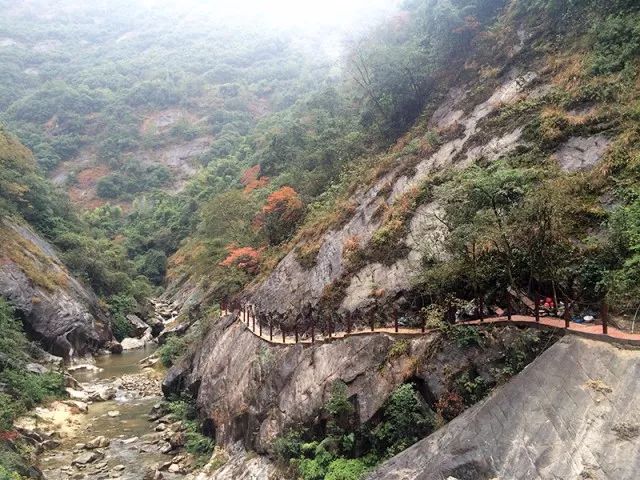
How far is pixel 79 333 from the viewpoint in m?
33.6

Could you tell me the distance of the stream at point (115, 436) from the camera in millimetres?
17688

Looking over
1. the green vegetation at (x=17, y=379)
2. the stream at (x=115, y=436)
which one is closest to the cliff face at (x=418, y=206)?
the stream at (x=115, y=436)

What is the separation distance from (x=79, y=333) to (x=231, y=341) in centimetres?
1794

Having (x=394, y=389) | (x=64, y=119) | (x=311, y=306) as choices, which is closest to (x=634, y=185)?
(x=394, y=389)

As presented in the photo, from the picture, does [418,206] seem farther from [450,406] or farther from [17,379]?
[17,379]

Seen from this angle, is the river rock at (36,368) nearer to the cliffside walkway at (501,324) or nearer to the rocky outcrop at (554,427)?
the cliffside walkway at (501,324)

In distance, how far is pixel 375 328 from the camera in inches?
544

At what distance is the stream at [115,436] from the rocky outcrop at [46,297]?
3663 mm

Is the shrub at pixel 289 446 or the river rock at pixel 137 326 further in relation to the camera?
the river rock at pixel 137 326

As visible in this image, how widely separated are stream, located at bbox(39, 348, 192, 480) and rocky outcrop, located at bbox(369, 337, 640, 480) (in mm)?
12093

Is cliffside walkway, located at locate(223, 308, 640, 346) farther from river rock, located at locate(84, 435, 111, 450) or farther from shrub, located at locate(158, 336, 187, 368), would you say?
shrub, located at locate(158, 336, 187, 368)

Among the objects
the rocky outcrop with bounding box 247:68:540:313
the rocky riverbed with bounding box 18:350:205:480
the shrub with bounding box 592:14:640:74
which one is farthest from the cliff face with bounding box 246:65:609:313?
the rocky riverbed with bounding box 18:350:205:480

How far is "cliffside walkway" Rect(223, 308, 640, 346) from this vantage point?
28.3 feet

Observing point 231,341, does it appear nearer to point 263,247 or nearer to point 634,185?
point 263,247
